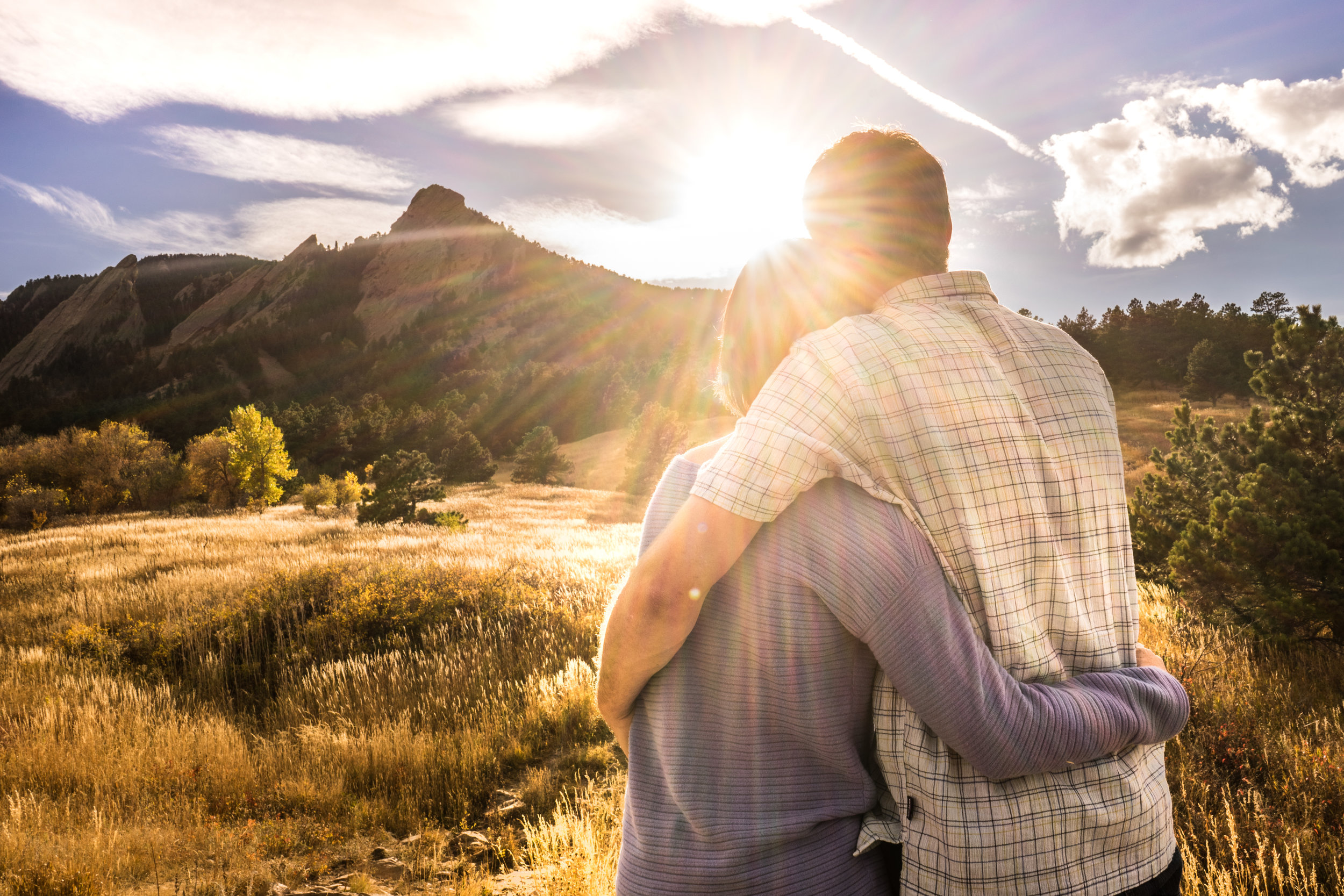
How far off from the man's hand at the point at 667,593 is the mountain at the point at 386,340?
58615 mm

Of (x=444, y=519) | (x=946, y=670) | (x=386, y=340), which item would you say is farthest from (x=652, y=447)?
(x=386, y=340)

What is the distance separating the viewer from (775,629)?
130 centimetres

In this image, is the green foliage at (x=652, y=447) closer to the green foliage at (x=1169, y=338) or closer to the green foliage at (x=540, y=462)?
the green foliage at (x=540, y=462)

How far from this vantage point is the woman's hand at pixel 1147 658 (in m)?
1.50

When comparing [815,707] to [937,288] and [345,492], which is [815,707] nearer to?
[937,288]

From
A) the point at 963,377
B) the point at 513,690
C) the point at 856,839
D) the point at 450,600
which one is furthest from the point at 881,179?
the point at 450,600

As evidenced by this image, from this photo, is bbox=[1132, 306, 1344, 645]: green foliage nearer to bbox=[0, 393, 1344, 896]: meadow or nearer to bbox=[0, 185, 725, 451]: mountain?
bbox=[0, 393, 1344, 896]: meadow

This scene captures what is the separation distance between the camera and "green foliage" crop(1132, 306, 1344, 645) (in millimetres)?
6285

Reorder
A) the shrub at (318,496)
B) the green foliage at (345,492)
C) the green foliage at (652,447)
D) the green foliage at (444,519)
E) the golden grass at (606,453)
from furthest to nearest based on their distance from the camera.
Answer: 1. the golden grass at (606,453)
2. the green foliage at (652,447)
3. the green foliage at (345,492)
4. the shrub at (318,496)
5. the green foliage at (444,519)

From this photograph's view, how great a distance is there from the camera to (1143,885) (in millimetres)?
1303

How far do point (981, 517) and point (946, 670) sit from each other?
1.02 feet

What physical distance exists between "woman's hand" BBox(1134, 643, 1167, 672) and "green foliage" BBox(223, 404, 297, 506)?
43.6 metres

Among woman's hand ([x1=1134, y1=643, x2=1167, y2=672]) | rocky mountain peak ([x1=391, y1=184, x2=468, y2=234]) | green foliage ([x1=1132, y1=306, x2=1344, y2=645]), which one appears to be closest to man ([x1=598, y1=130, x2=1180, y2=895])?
woman's hand ([x1=1134, y1=643, x2=1167, y2=672])

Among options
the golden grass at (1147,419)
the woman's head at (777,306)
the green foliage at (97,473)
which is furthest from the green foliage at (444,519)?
the green foliage at (97,473)
